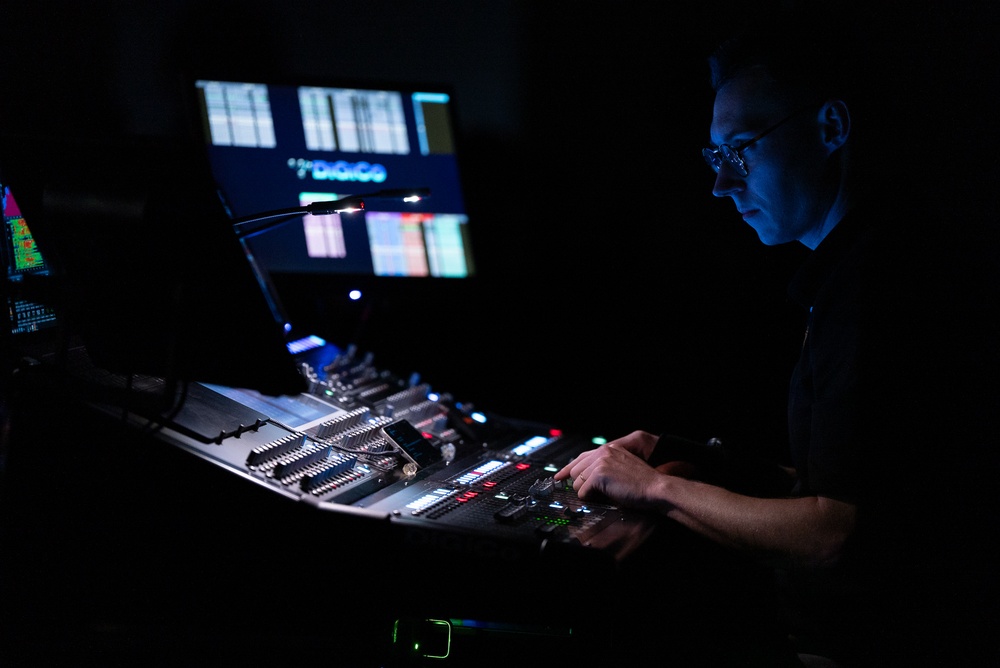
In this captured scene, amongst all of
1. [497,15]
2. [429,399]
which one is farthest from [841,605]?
[497,15]

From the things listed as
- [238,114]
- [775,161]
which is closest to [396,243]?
[238,114]

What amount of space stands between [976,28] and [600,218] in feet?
3.75

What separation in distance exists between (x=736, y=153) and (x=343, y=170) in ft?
4.21

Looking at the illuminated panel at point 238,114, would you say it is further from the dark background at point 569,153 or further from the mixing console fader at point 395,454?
the mixing console fader at point 395,454

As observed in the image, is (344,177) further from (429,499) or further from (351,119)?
(429,499)

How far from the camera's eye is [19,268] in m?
1.65

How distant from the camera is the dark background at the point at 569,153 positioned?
231cm

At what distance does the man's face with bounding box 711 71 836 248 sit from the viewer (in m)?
1.56

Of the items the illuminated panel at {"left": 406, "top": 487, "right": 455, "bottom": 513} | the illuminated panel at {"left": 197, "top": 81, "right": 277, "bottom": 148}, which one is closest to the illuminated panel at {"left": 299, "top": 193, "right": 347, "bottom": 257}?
the illuminated panel at {"left": 197, "top": 81, "right": 277, "bottom": 148}

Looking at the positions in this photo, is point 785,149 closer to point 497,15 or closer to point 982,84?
point 982,84

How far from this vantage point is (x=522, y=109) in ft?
8.77

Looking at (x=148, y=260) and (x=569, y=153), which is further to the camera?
(x=569, y=153)

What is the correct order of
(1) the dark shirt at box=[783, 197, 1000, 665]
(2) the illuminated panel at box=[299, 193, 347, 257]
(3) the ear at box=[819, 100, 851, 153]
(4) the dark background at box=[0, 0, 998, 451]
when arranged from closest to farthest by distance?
(1) the dark shirt at box=[783, 197, 1000, 665]
(3) the ear at box=[819, 100, 851, 153]
(4) the dark background at box=[0, 0, 998, 451]
(2) the illuminated panel at box=[299, 193, 347, 257]

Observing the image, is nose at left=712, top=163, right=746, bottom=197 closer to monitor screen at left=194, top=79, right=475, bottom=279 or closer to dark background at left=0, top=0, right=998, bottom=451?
dark background at left=0, top=0, right=998, bottom=451
